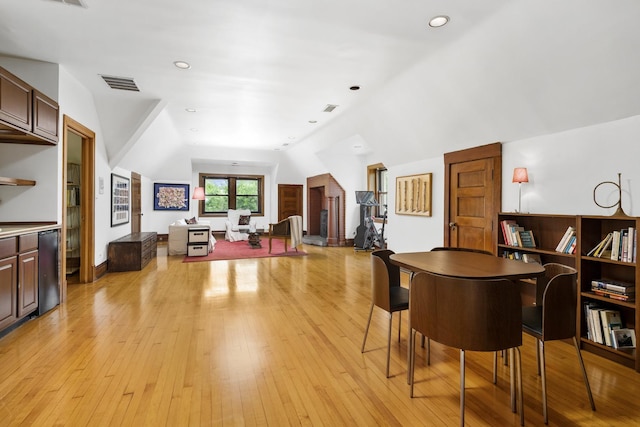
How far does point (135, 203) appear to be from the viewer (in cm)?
774

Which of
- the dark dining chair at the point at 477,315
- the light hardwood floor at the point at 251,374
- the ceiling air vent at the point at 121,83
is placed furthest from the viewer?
the ceiling air vent at the point at 121,83

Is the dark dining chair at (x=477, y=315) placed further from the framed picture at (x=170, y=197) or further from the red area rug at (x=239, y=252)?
the framed picture at (x=170, y=197)

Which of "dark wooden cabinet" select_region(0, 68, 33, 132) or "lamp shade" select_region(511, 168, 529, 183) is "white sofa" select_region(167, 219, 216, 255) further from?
"lamp shade" select_region(511, 168, 529, 183)

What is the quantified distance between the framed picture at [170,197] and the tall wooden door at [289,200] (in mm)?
2973

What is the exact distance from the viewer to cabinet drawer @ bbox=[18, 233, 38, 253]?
3107 millimetres

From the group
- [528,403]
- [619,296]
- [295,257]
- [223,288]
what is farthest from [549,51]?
[295,257]

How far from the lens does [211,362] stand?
2.49 metres

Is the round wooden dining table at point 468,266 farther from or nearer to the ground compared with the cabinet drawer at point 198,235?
farther from the ground

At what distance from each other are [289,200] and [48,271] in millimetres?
8092

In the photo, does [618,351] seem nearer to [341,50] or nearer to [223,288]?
[341,50]

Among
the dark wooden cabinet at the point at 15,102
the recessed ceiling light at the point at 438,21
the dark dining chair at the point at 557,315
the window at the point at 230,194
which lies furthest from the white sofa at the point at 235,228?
the dark dining chair at the point at 557,315

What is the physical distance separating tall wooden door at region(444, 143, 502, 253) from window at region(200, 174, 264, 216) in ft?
25.9

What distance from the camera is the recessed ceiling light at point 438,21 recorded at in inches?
106

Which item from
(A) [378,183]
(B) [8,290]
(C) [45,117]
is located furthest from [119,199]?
(A) [378,183]
